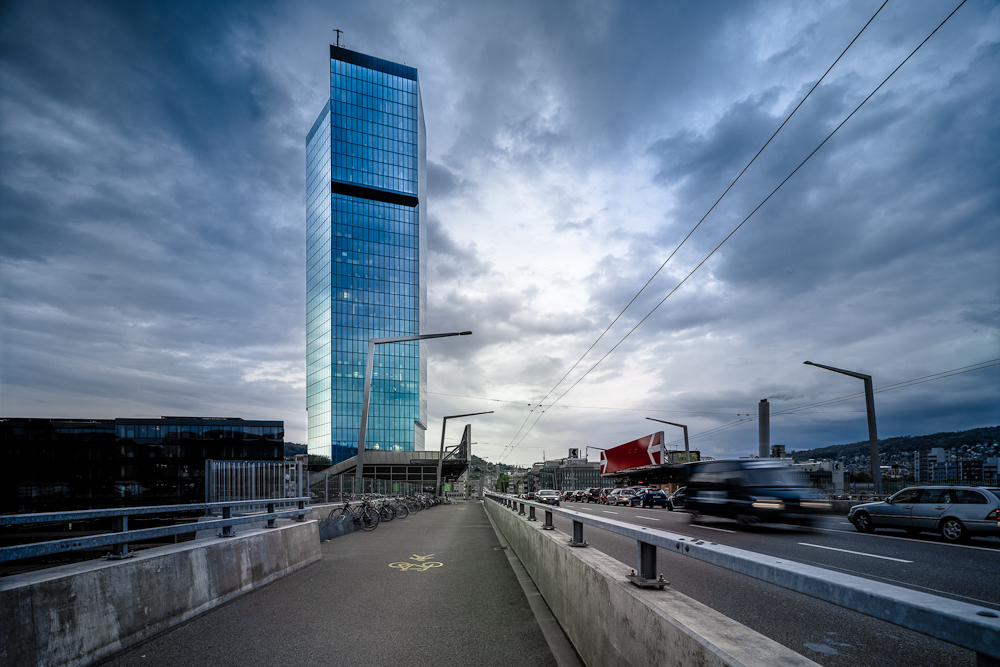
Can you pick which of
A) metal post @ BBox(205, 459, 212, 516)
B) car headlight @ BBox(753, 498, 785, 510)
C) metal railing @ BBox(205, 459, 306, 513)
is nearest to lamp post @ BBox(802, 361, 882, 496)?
car headlight @ BBox(753, 498, 785, 510)

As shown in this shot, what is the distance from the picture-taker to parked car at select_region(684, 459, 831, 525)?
606 inches

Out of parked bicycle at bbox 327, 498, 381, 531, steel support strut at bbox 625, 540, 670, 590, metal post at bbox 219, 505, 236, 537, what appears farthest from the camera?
parked bicycle at bbox 327, 498, 381, 531

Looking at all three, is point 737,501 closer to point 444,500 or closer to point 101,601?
point 101,601

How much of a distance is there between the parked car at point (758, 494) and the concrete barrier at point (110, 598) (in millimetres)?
13701

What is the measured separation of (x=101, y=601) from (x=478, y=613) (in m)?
3.65

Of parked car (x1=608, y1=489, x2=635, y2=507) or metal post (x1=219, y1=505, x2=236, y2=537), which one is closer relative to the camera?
metal post (x1=219, y1=505, x2=236, y2=537)

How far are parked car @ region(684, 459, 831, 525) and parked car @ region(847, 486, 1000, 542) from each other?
1.19 meters

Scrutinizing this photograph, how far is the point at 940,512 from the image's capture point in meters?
13.5

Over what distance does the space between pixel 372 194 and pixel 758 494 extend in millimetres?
113580

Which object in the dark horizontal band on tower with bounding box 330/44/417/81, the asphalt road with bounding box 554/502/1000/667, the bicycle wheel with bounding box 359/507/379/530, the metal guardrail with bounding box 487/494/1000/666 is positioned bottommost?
the bicycle wheel with bounding box 359/507/379/530

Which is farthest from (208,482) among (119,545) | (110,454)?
(110,454)

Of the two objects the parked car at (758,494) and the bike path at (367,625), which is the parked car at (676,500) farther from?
the bike path at (367,625)

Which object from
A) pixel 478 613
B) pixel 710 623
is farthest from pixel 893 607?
pixel 478 613

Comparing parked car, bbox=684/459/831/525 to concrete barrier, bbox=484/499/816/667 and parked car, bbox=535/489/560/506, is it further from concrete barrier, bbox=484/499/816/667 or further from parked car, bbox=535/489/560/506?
parked car, bbox=535/489/560/506
